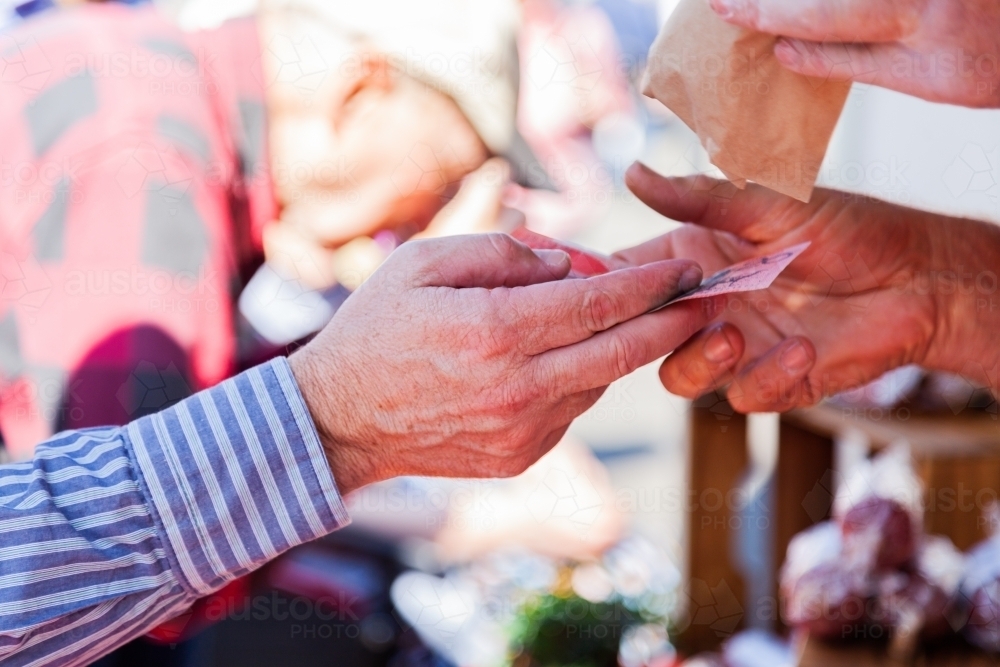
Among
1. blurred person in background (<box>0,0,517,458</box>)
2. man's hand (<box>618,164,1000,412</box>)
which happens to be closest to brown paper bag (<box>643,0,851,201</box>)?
man's hand (<box>618,164,1000,412</box>)

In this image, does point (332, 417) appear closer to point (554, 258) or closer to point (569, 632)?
point (554, 258)

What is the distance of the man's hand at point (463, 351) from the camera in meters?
0.81

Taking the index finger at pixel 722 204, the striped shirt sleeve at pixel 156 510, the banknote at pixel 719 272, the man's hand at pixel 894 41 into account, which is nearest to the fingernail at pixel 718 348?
the banknote at pixel 719 272

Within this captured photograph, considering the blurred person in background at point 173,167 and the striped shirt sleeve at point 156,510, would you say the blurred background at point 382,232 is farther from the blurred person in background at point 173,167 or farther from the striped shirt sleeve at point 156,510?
the striped shirt sleeve at point 156,510

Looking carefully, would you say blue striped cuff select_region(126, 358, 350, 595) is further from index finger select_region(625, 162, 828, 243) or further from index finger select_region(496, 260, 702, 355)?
index finger select_region(625, 162, 828, 243)

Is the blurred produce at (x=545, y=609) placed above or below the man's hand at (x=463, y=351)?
below

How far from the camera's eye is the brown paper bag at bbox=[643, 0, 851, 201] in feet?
2.59

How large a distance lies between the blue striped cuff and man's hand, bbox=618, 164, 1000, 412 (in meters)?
0.52

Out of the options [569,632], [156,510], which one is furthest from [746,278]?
[569,632]

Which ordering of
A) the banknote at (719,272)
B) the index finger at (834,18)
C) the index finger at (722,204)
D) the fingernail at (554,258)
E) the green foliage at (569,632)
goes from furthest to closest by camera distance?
the green foliage at (569,632) → the index finger at (722,204) → the fingernail at (554,258) → the banknote at (719,272) → the index finger at (834,18)

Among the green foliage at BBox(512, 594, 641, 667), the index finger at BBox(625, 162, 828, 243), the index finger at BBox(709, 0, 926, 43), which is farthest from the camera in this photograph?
the green foliage at BBox(512, 594, 641, 667)

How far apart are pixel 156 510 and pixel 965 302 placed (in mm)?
1010

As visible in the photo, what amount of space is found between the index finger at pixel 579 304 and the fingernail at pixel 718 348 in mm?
154

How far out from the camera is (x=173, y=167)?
1385 mm
